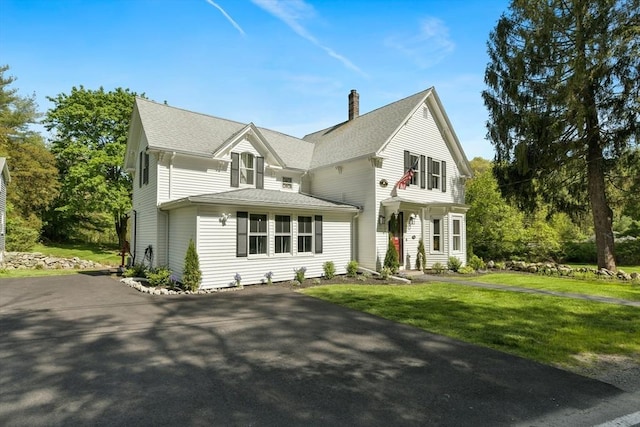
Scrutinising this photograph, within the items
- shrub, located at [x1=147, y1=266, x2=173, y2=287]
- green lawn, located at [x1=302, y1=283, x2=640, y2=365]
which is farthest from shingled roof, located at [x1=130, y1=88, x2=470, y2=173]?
green lawn, located at [x1=302, y1=283, x2=640, y2=365]

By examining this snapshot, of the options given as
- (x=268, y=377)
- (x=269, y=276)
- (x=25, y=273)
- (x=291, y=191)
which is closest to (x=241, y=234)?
(x=269, y=276)

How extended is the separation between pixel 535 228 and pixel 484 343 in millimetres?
19585

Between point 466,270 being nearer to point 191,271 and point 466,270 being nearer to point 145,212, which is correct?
point 191,271

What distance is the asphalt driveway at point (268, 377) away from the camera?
136 inches

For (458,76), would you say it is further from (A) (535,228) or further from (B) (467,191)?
(A) (535,228)

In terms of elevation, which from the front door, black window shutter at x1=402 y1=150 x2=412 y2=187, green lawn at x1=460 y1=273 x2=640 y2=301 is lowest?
green lawn at x1=460 y1=273 x2=640 y2=301

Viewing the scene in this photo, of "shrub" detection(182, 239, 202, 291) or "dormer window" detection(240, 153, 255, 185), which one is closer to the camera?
"shrub" detection(182, 239, 202, 291)

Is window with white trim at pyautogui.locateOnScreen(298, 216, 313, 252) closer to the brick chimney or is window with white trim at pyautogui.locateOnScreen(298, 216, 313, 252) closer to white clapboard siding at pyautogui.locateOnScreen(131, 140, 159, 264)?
white clapboard siding at pyautogui.locateOnScreen(131, 140, 159, 264)

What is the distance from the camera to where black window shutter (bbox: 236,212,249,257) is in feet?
40.3

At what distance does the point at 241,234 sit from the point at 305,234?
9.43 ft

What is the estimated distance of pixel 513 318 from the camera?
301 inches

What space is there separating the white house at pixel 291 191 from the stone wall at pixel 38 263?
489cm

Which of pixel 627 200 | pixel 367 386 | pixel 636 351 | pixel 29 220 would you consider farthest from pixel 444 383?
pixel 29 220

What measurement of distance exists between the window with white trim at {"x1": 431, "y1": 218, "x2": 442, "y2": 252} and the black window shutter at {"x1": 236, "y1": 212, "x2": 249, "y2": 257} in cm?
992
